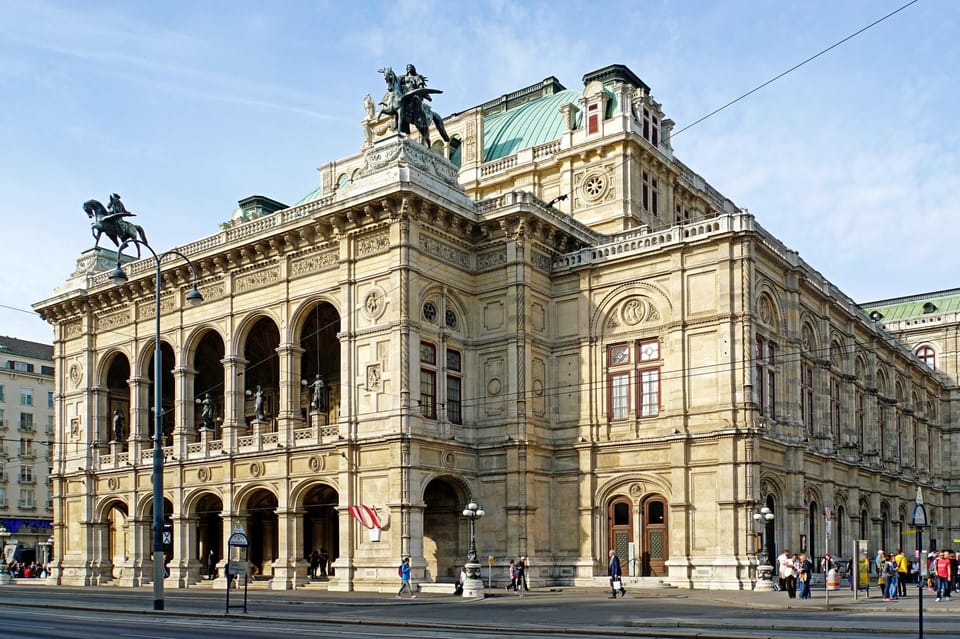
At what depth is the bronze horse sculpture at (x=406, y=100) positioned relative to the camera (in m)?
46.7

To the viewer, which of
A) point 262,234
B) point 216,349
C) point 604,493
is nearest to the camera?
point 604,493

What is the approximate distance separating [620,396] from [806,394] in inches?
387

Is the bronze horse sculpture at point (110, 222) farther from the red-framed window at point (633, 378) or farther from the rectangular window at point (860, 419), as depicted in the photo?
the rectangular window at point (860, 419)

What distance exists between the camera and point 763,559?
40344 millimetres

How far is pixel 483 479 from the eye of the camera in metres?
45.8

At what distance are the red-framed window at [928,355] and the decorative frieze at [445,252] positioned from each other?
48.8 metres

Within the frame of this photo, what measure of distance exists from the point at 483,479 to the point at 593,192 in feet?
53.2

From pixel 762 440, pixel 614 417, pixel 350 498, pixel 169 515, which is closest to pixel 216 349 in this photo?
pixel 169 515

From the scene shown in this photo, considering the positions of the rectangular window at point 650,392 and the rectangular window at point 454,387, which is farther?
the rectangular window at point 454,387

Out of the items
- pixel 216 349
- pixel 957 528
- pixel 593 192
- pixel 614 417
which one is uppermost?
pixel 593 192

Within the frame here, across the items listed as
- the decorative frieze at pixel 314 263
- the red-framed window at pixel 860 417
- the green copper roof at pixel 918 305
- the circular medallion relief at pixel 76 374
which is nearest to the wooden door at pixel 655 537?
the decorative frieze at pixel 314 263

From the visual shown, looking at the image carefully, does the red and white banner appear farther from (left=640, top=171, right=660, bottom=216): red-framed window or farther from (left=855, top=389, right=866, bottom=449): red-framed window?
(left=855, top=389, right=866, bottom=449): red-framed window

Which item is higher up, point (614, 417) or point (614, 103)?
point (614, 103)

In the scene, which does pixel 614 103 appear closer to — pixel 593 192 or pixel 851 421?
pixel 593 192
